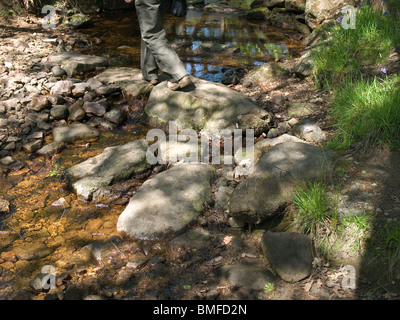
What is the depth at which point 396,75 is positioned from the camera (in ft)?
13.3

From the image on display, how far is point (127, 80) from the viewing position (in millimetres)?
5562

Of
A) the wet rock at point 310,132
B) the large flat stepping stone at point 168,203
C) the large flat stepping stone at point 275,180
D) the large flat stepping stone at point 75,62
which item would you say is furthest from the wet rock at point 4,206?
the large flat stepping stone at point 75,62

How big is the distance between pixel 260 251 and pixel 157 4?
9.97 ft

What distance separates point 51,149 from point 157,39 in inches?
69.0

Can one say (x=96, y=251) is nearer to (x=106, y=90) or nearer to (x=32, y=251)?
(x=32, y=251)

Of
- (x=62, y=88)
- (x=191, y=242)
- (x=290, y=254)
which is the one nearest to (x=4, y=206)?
(x=191, y=242)

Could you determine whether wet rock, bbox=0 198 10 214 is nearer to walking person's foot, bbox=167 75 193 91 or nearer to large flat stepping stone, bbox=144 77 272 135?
large flat stepping stone, bbox=144 77 272 135

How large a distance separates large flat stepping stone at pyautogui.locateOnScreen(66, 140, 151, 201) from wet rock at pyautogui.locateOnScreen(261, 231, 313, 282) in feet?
5.42

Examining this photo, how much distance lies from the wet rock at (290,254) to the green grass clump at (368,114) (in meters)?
1.25

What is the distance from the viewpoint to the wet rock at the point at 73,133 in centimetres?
449

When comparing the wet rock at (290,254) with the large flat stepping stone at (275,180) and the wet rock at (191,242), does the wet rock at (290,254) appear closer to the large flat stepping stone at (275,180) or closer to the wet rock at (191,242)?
the large flat stepping stone at (275,180)

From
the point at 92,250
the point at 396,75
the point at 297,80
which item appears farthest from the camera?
the point at 297,80
